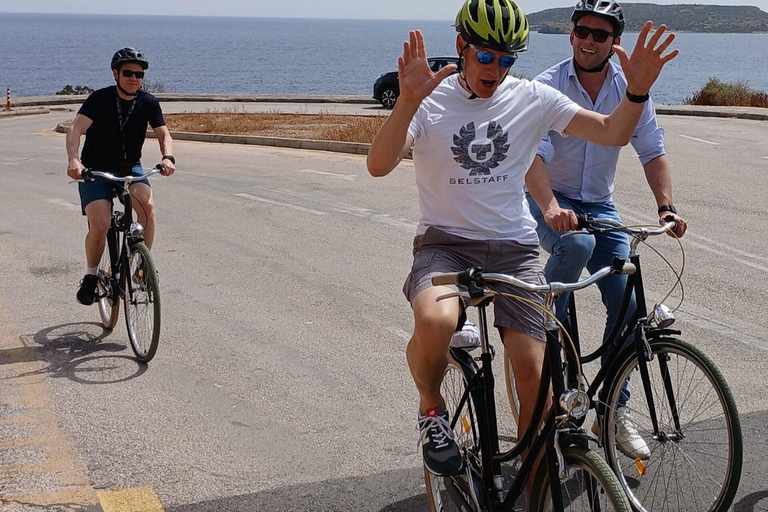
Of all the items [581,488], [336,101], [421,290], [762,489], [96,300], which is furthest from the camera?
[336,101]

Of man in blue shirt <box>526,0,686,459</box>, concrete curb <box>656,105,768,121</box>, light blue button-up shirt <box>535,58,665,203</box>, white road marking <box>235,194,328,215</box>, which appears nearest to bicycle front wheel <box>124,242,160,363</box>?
man in blue shirt <box>526,0,686,459</box>

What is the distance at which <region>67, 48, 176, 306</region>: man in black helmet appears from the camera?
7.02 meters

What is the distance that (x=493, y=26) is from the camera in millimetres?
3729

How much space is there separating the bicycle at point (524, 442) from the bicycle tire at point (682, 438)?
63cm

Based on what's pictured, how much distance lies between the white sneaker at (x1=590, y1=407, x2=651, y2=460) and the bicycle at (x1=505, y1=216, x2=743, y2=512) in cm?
2

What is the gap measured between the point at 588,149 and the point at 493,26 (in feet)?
4.57

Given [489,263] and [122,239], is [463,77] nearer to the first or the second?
[489,263]

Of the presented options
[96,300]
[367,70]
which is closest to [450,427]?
[96,300]

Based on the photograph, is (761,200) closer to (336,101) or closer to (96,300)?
(96,300)

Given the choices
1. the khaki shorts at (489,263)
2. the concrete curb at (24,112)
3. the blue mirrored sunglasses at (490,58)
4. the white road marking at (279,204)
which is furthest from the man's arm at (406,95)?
the concrete curb at (24,112)

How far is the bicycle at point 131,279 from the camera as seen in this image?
21.8 ft

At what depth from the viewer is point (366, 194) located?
13.4 metres

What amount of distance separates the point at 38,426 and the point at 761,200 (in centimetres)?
999

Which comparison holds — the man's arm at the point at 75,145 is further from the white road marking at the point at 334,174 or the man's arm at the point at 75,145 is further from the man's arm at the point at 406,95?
the white road marking at the point at 334,174
